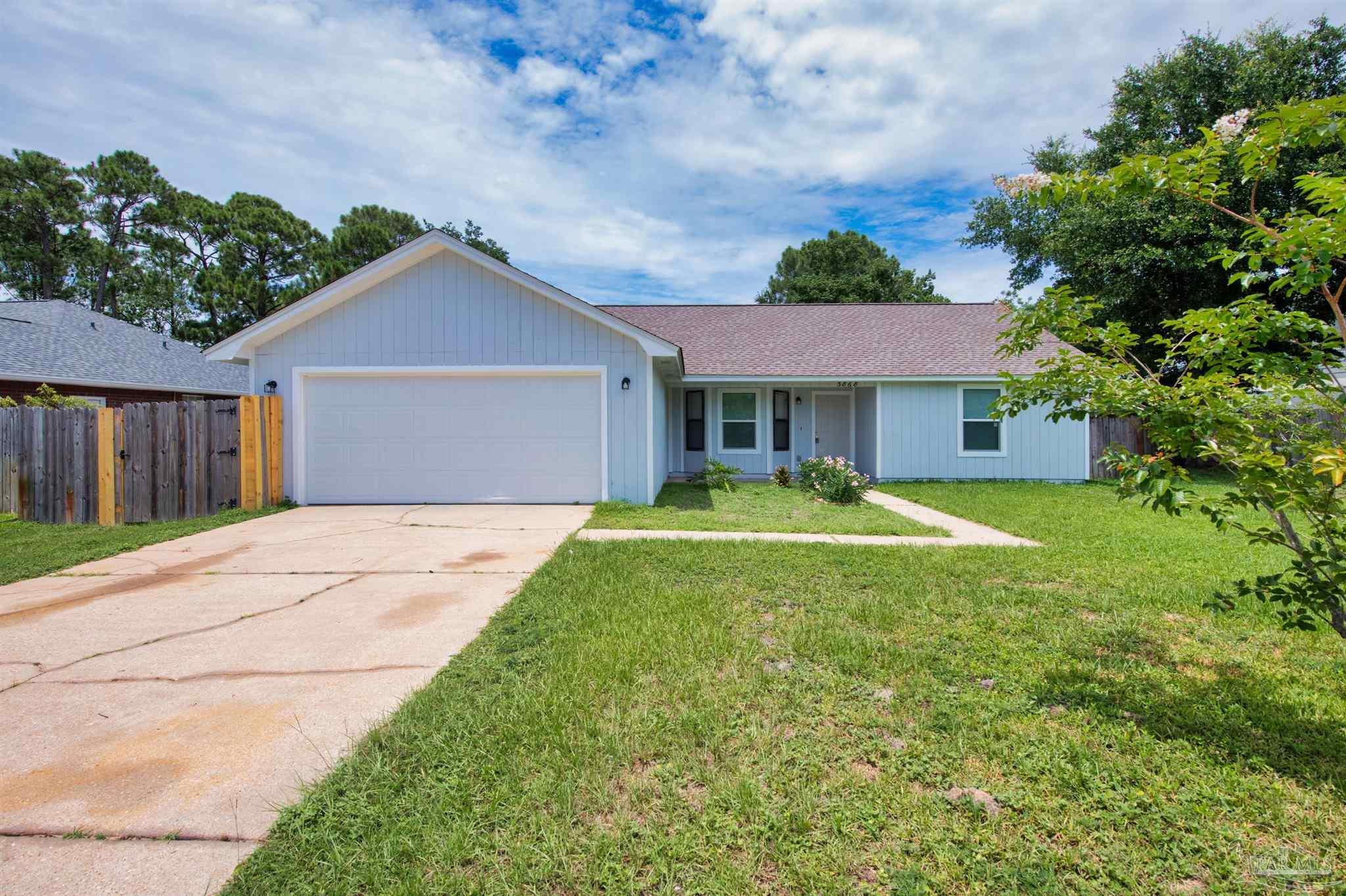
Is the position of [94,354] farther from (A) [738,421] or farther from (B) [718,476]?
(A) [738,421]

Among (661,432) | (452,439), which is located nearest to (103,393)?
(452,439)

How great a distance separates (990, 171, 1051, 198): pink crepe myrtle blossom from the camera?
10.0 ft

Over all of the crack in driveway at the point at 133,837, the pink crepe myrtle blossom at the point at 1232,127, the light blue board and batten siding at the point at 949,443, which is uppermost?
the pink crepe myrtle blossom at the point at 1232,127

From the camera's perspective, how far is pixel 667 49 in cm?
925

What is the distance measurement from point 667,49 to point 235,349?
27.8 ft

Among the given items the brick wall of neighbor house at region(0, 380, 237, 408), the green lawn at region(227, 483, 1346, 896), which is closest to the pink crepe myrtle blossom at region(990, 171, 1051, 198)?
the green lawn at region(227, 483, 1346, 896)

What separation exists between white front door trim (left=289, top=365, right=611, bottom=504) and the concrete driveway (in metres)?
3.02

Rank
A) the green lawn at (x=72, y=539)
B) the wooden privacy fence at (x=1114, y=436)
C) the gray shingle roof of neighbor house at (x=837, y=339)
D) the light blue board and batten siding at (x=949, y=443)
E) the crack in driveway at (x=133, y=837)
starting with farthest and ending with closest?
the wooden privacy fence at (x=1114, y=436)
the gray shingle roof of neighbor house at (x=837, y=339)
the light blue board and batten siding at (x=949, y=443)
the green lawn at (x=72, y=539)
the crack in driveway at (x=133, y=837)

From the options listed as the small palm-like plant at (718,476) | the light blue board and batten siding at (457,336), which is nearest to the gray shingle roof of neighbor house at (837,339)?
the small palm-like plant at (718,476)

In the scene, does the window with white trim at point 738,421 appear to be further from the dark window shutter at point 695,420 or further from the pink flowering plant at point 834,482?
the pink flowering plant at point 834,482

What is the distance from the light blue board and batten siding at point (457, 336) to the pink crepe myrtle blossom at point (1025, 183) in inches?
247

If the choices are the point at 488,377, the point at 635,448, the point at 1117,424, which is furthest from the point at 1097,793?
the point at 1117,424

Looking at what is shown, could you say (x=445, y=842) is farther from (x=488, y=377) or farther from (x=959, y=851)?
(x=488, y=377)

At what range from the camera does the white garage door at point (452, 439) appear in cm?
933
